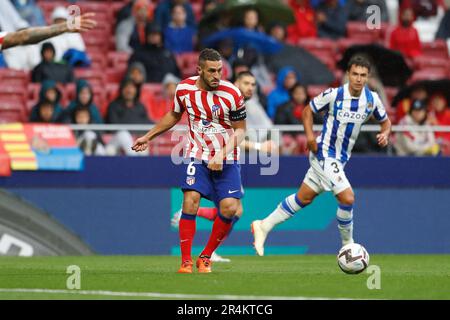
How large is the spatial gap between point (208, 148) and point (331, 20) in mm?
11217

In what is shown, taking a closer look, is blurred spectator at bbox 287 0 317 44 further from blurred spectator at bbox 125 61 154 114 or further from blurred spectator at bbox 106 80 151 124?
blurred spectator at bbox 106 80 151 124

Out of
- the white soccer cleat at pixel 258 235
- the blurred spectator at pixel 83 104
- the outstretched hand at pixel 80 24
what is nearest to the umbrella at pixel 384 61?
the blurred spectator at pixel 83 104

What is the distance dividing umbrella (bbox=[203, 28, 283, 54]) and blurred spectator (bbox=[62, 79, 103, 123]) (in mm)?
2919

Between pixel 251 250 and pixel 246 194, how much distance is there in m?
0.82

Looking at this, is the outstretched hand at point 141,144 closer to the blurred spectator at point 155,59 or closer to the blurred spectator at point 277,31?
the blurred spectator at point 155,59

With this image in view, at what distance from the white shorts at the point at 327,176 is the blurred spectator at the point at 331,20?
27.3 ft

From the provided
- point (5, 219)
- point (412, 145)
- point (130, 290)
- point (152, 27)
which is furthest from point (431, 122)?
point (130, 290)

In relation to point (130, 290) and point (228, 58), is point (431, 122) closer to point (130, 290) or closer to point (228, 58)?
point (228, 58)

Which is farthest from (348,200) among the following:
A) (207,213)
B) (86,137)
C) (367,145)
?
(86,137)

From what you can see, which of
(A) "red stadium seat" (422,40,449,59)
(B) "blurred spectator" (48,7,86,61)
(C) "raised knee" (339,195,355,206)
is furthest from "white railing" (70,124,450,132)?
(A) "red stadium seat" (422,40,449,59)

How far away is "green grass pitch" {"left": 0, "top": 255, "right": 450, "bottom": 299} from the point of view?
9375 millimetres

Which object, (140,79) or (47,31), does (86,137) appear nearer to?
(140,79)

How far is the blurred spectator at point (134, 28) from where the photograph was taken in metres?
20.4
